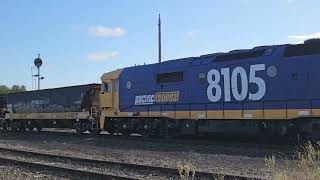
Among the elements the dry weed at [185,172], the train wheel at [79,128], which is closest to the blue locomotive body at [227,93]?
the train wheel at [79,128]

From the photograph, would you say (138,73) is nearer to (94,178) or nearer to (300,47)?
(300,47)

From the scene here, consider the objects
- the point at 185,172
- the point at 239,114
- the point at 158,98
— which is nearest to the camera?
the point at 185,172

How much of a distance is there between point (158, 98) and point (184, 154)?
22.7ft

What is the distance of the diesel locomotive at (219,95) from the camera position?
17.7m

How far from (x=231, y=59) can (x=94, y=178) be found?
9.77 meters

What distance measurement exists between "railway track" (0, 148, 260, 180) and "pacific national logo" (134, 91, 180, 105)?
7.13 meters

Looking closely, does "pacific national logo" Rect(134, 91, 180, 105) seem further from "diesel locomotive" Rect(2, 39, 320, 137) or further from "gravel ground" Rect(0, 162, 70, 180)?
"gravel ground" Rect(0, 162, 70, 180)

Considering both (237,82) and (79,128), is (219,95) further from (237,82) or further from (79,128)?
(79,128)

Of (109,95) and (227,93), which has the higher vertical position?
(109,95)

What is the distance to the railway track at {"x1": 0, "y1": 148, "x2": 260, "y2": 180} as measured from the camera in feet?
38.7

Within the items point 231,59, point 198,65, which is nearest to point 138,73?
point 198,65

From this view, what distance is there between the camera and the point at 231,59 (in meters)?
20.1

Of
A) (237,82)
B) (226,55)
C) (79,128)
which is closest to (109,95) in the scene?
(79,128)

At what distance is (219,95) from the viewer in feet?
66.9
